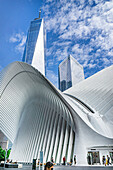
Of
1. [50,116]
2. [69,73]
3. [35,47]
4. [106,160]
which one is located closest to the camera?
[106,160]

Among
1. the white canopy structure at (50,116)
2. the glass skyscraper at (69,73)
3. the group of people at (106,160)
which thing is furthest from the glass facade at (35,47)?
the group of people at (106,160)

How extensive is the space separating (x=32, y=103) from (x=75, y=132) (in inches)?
427

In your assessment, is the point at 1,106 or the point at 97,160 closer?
the point at 97,160

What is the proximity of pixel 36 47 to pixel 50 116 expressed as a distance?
107m

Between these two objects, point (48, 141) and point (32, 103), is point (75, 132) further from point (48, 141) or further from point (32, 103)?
point (32, 103)

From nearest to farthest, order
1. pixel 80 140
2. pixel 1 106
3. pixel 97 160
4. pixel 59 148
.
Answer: pixel 97 160
pixel 80 140
pixel 59 148
pixel 1 106

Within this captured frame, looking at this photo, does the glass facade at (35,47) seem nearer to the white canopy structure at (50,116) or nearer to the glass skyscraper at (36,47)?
the glass skyscraper at (36,47)

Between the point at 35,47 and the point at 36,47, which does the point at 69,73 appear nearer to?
the point at 36,47

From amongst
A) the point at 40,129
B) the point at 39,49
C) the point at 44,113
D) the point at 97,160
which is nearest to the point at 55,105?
the point at 44,113

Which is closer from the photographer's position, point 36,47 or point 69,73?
point 36,47

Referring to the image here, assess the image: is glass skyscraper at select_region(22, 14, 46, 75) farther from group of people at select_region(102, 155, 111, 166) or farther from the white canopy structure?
group of people at select_region(102, 155, 111, 166)

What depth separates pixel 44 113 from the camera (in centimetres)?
2284

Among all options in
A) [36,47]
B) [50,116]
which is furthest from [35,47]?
[50,116]

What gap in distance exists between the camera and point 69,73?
149m
